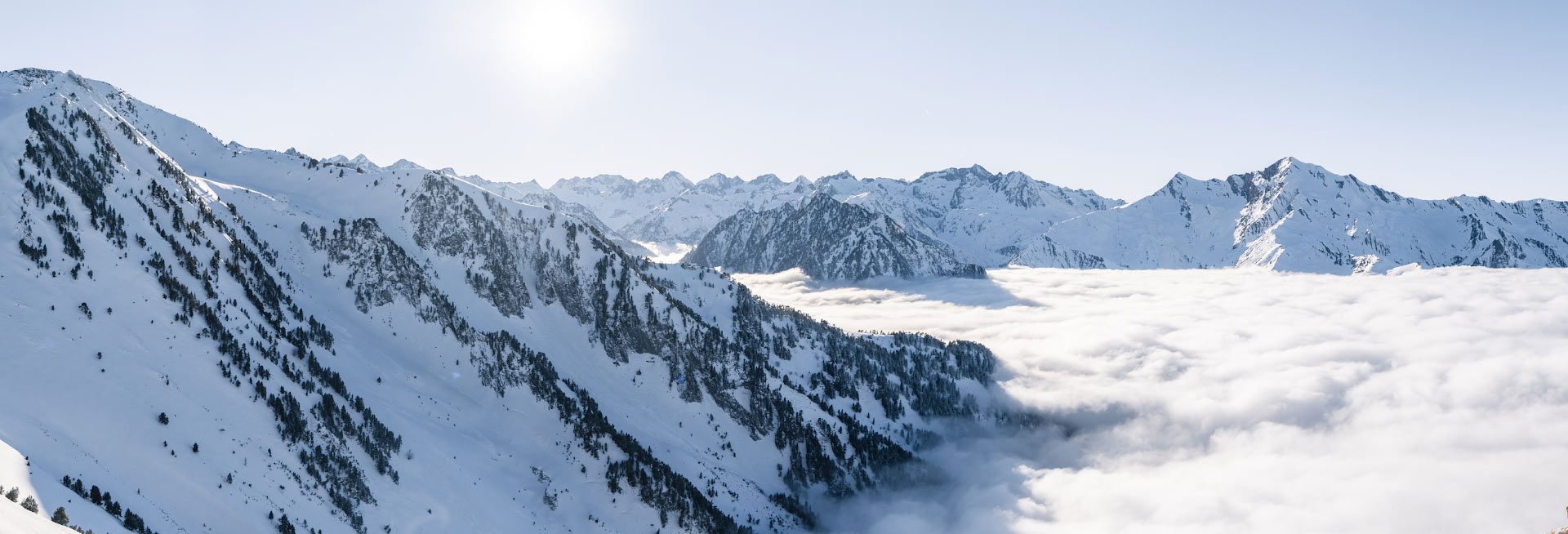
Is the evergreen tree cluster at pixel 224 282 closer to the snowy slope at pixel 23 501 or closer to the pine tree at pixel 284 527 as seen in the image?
the pine tree at pixel 284 527

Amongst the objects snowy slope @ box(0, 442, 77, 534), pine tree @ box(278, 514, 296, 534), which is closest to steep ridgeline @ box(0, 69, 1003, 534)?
pine tree @ box(278, 514, 296, 534)

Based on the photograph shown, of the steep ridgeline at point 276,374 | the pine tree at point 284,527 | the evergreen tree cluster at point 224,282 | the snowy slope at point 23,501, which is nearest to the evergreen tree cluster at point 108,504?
the steep ridgeline at point 276,374

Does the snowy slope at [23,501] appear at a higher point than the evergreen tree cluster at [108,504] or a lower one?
higher

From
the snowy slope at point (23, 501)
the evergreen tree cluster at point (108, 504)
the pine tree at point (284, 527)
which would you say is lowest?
the pine tree at point (284, 527)

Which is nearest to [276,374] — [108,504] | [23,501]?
[108,504]

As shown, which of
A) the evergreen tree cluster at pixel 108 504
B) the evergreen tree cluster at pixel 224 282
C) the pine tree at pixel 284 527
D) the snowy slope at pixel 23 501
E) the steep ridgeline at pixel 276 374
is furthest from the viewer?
the evergreen tree cluster at pixel 224 282

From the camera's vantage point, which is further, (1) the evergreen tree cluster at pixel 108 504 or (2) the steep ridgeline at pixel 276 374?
(2) the steep ridgeline at pixel 276 374

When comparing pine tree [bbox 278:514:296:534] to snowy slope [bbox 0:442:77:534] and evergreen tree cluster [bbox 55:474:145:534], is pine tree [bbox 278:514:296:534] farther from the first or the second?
snowy slope [bbox 0:442:77:534]

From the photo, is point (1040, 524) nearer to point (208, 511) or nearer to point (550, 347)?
point (550, 347)
